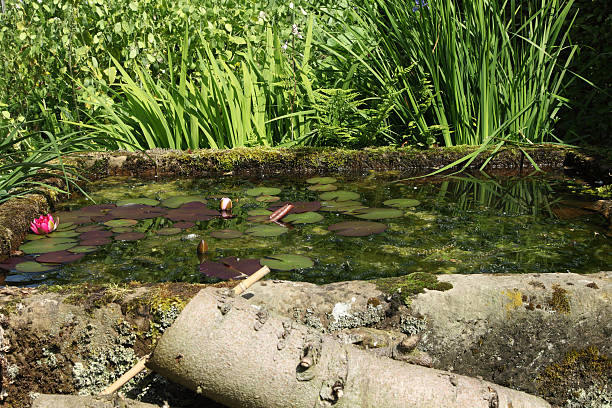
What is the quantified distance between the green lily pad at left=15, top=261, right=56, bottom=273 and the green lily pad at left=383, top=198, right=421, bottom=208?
1502mm

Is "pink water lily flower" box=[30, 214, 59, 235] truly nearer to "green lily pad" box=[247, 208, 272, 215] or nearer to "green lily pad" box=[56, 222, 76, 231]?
"green lily pad" box=[56, 222, 76, 231]

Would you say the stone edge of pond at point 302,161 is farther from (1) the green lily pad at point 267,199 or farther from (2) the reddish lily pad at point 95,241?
(2) the reddish lily pad at point 95,241

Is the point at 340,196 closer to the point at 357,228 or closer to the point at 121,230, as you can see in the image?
the point at 357,228

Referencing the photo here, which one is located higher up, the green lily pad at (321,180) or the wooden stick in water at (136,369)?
the wooden stick in water at (136,369)

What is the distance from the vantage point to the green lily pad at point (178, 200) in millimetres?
2861

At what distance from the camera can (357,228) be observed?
249 centimetres

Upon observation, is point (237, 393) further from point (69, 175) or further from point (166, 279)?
point (69, 175)

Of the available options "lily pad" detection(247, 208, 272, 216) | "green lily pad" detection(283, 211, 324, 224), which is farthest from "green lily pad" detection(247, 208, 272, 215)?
"green lily pad" detection(283, 211, 324, 224)

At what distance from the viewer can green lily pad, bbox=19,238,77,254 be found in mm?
2316

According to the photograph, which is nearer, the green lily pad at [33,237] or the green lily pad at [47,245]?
the green lily pad at [47,245]

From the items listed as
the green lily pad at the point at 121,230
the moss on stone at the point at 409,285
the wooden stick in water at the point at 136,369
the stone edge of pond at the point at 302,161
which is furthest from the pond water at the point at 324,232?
the wooden stick in water at the point at 136,369

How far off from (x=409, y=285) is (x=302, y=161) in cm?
199

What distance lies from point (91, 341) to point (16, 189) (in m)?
1.52

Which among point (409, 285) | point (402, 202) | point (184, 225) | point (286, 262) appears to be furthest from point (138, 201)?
point (409, 285)
